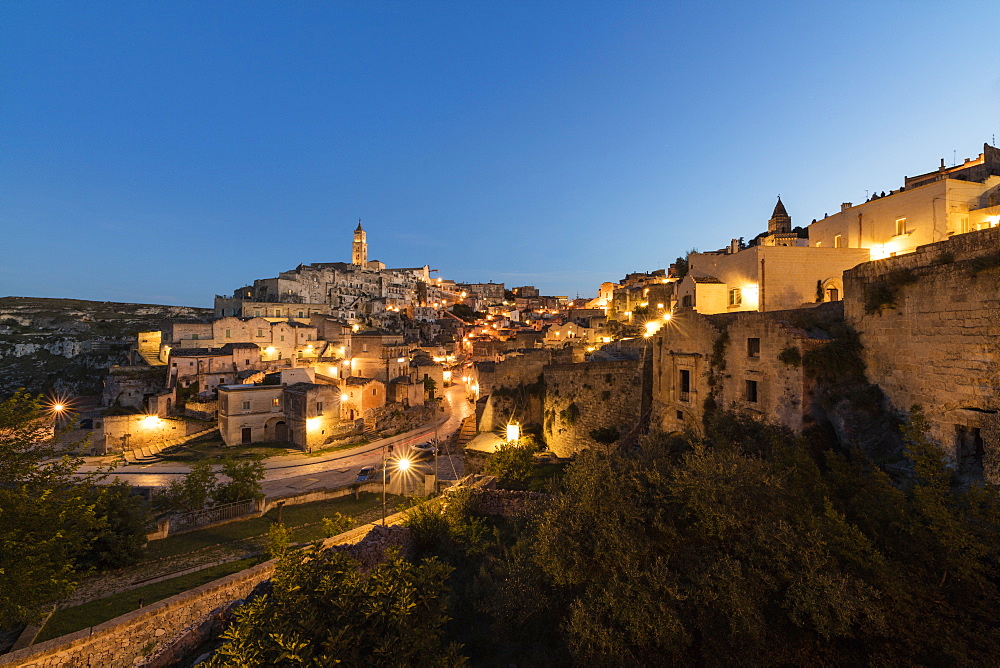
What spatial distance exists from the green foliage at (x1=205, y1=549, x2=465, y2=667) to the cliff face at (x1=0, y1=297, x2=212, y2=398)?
172ft

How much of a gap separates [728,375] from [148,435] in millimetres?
38216

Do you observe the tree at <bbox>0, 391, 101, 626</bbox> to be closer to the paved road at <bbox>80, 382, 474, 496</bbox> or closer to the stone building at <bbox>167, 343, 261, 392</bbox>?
the paved road at <bbox>80, 382, 474, 496</bbox>

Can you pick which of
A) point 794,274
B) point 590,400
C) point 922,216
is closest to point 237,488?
point 590,400

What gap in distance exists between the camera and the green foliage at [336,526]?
14367 mm

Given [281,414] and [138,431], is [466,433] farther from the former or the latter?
[138,431]

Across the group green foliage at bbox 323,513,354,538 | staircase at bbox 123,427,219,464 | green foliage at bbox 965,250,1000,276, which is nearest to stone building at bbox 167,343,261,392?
staircase at bbox 123,427,219,464

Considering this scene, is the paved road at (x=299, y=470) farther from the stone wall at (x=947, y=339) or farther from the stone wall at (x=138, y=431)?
the stone wall at (x=947, y=339)

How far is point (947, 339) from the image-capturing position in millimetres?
9195

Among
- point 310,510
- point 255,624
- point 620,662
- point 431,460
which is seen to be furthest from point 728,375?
point 431,460

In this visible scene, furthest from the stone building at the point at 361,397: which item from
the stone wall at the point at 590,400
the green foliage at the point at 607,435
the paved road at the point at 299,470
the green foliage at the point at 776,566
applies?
the green foliage at the point at 776,566

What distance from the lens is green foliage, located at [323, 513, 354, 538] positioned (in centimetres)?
1437

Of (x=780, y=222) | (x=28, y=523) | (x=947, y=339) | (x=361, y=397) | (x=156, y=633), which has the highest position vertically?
(x=780, y=222)

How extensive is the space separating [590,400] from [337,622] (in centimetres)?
1675

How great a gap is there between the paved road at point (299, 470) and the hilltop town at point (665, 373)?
0.87 ft
